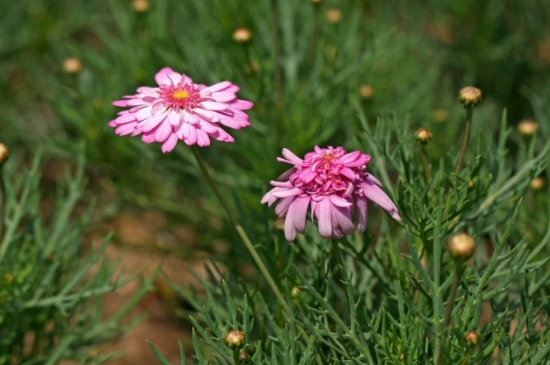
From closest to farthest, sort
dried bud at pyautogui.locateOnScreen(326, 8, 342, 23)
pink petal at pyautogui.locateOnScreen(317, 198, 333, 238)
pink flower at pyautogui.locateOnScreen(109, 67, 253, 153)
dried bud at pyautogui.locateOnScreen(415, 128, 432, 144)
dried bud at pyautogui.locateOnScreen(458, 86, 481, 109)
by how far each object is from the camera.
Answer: pink petal at pyautogui.locateOnScreen(317, 198, 333, 238) < pink flower at pyautogui.locateOnScreen(109, 67, 253, 153) < dried bud at pyautogui.locateOnScreen(458, 86, 481, 109) < dried bud at pyautogui.locateOnScreen(415, 128, 432, 144) < dried bud at pyautogui.locateOnScreen(326, 8, 342, 23)

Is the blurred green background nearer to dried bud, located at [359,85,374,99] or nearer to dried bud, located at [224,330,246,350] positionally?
dried bud, located at [359,85,374,99]

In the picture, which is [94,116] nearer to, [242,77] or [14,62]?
[242,77]

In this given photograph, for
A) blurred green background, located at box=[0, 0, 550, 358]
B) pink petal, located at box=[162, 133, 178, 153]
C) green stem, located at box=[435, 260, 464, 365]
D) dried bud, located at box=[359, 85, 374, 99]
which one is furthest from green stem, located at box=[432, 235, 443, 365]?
dried bud, located at box=[359, 85, 374, 99]

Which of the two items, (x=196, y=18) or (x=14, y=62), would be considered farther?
A: (x=14, y=62)

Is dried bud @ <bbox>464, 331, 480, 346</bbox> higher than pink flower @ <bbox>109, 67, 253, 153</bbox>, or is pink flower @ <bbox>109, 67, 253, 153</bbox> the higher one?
pink flower @ <bbox>109, 67, 253, 153</bbox>


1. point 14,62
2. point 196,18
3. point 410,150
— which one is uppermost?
point 410,150

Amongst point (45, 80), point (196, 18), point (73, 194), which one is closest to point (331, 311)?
point (73, 194)

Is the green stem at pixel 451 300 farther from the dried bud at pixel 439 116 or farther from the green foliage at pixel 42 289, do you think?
the dried bud at pixel 439 116
